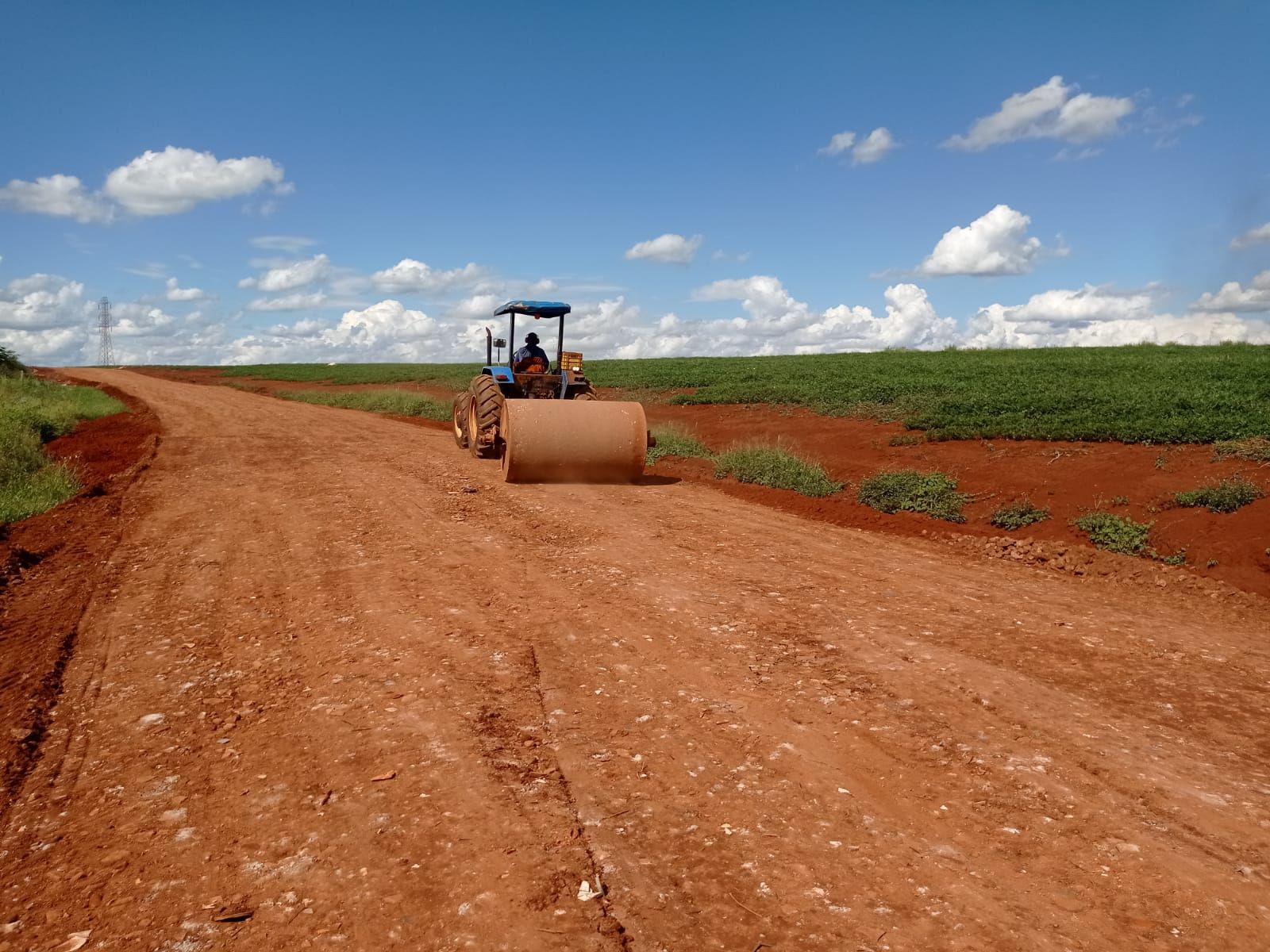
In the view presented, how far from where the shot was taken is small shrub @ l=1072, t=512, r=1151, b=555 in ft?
32.0

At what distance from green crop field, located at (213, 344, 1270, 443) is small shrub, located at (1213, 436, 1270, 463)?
55 cm

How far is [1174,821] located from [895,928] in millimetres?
1618

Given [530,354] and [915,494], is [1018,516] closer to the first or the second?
[915,494]

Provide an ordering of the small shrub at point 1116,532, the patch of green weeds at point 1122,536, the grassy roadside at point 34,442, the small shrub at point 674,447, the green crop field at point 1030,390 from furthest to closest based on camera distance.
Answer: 1. the small shrub at point 674,447
2. the green crop field at point 1030,390
3. the grassy roadside at point 34,442
4. the small shrub at point 1116,532
5. the patch of green weeds at point 1122,536

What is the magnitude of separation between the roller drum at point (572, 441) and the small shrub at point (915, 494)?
11.4 ft

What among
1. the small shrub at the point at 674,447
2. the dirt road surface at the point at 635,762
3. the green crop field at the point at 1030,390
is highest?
the green crop field at the point at 1030,390

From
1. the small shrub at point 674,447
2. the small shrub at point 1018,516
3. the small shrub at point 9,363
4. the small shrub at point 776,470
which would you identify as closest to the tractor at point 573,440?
the small shrub at point 776,470

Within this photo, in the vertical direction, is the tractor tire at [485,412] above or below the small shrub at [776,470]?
above

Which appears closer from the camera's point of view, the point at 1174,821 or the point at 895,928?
the point at 895,928

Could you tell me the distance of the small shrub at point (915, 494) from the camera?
11.8 metres

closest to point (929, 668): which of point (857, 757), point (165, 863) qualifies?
point (857, 757)

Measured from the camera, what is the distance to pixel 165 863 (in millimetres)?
3375

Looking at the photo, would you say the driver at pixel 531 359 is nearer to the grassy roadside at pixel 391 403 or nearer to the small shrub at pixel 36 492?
the small shrub at pixel 36 492

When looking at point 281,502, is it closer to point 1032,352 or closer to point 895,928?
point 895,928
